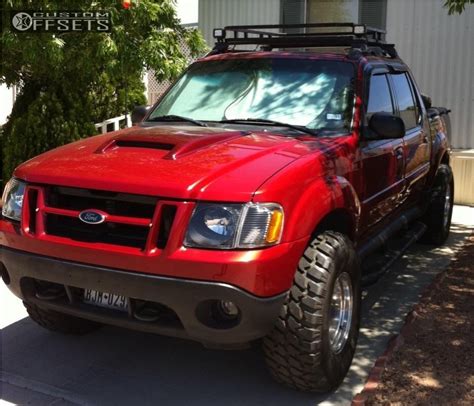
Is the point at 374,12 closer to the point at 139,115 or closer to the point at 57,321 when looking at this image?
the point at 139,115

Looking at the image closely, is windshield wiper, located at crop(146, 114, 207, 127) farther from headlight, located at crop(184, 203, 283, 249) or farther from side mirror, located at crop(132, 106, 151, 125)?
headlight, located at crop(184, 203, 283, 249)

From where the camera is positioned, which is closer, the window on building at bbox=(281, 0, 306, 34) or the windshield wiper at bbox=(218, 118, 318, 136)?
the windshield wiper at bbox=(218, 118, 318, 136)

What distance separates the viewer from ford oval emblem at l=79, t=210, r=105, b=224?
122 inches

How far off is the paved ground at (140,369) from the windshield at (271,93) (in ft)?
5.11

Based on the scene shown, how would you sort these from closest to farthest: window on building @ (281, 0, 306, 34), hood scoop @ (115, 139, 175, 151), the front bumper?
the front bumper
hood scoop @ (115, 139, 175, 151)
window on building @ (281, 0, 306, 34)

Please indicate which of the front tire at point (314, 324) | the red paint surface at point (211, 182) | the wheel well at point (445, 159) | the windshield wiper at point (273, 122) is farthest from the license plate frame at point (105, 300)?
the wheel well at point (445, 159)

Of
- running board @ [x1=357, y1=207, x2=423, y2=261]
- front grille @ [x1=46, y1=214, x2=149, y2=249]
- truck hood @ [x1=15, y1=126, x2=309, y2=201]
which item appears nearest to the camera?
truck hood @ [x1=15, y1=126, x2=309, y2=201]

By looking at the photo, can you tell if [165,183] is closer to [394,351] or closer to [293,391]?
[293,391]

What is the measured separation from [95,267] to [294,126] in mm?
1622

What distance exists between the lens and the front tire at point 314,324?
3.11 m

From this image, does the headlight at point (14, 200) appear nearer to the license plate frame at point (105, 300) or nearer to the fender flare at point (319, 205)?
the license plate frame at point (105, 300)

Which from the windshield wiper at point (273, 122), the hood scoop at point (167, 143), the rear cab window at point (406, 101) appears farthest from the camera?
the rear cab window at point (406, 101)

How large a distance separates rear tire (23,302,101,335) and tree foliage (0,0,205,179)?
3.04 m

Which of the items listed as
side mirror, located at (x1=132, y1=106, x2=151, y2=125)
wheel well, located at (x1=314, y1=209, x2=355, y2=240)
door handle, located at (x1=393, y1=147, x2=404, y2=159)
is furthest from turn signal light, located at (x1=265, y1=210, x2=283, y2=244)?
side mirror, located at (x1=132, y1=106, x2=151, y2=125)
